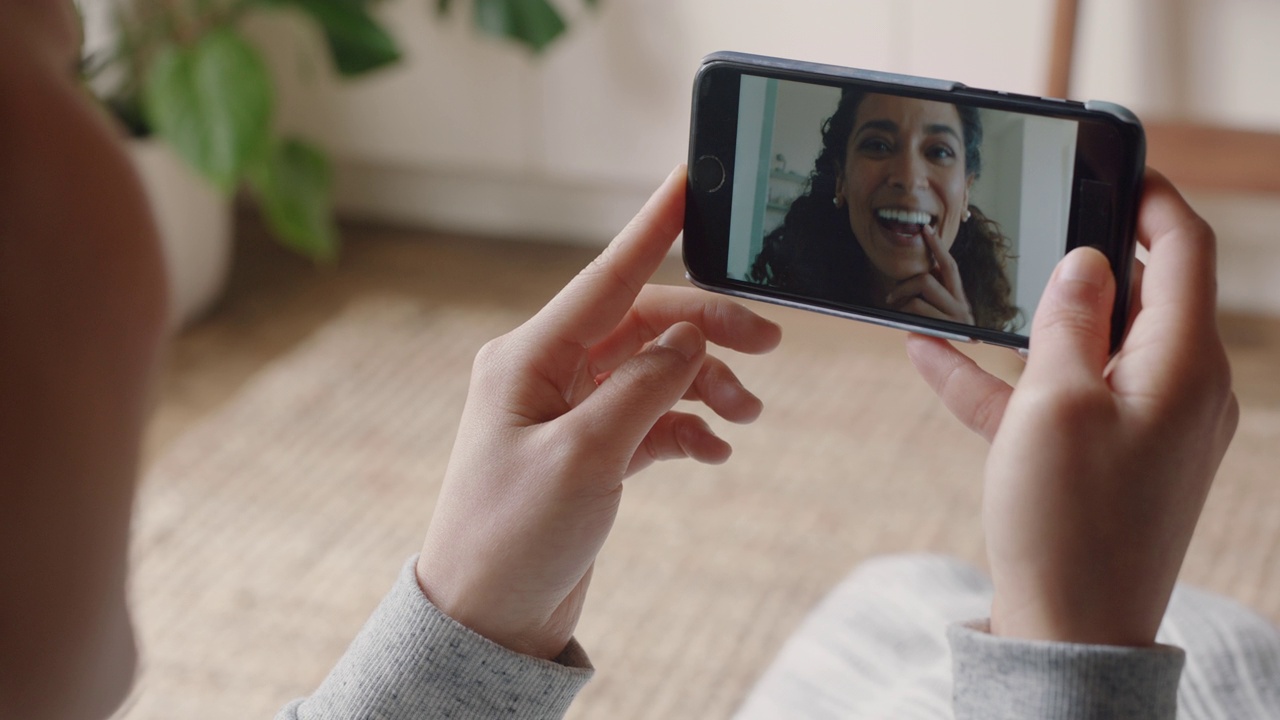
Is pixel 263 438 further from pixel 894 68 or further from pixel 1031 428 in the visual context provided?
pixel 1031 428

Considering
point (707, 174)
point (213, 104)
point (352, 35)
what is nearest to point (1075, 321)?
point (707, 174)

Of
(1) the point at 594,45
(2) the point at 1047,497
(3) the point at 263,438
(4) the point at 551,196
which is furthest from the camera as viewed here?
(4) the point at 551,196

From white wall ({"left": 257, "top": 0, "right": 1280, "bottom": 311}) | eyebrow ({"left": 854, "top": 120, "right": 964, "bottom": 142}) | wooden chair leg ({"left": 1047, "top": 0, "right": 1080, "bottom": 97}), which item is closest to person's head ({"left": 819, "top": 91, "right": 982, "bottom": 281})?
eyebrow ({"left": 854, "top": 120, "right": 964, "bottom": 142})

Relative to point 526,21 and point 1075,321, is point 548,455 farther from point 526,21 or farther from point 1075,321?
point 526,21

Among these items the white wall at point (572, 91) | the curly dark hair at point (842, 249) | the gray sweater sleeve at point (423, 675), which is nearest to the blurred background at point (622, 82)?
the white wall at point (572, 91)

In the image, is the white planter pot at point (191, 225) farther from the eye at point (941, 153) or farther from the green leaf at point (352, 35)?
the eye at point (941, 153)

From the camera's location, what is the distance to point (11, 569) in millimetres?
185

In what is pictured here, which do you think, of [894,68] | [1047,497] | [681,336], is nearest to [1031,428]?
[1047,497]

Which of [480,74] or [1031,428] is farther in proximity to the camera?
[480,74]

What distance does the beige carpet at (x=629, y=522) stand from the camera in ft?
4.21

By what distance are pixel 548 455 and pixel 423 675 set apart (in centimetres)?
11

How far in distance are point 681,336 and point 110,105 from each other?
1.59m

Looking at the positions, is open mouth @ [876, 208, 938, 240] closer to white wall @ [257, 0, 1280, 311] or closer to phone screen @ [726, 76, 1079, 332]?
phone screen @ [726, 76, 1079, 332]

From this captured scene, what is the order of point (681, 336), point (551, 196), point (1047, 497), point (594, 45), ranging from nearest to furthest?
point (1047, 497)
point (681, 336)
point (594, 45)
point (551, 196)
